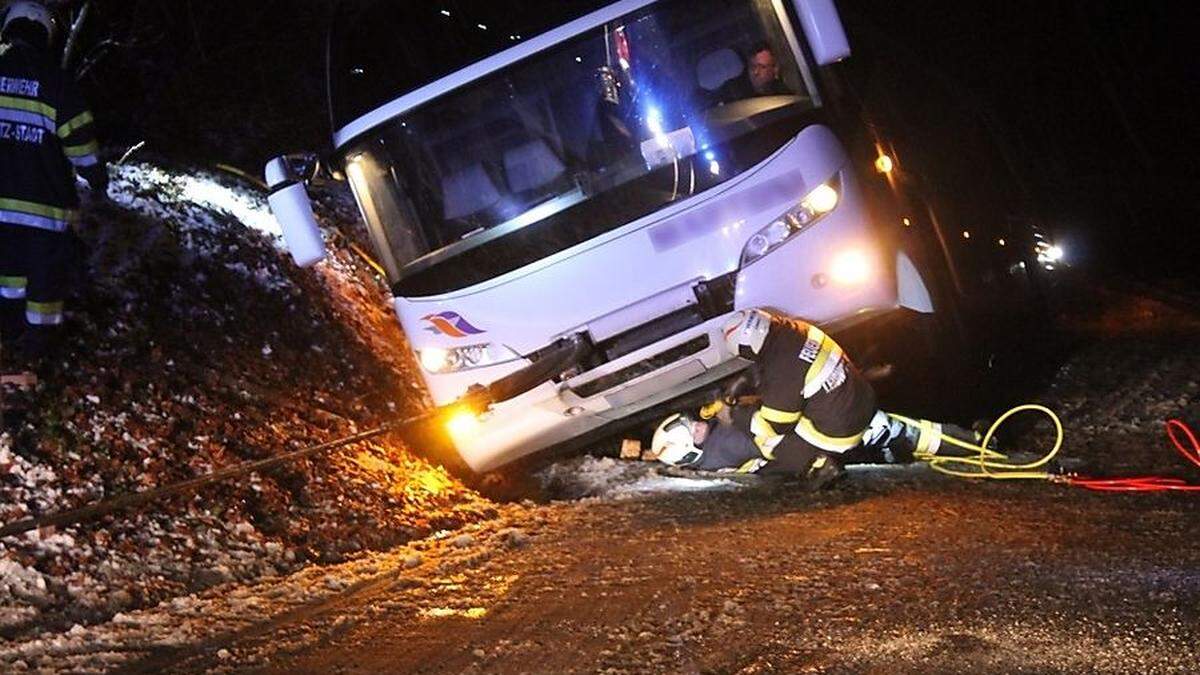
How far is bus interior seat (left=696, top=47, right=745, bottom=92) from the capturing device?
600 cm

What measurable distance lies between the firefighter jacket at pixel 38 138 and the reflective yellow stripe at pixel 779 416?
380 cm

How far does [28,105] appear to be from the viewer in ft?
18.0

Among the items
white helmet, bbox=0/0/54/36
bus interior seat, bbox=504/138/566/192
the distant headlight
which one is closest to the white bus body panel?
bus interior seat, bbox=504/138/566/192

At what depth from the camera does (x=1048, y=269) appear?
9.80 metres

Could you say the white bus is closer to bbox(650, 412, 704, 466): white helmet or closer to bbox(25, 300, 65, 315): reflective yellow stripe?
bbox(650, 412, 704, 466): white helmet

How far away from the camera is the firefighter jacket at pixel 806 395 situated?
562cm

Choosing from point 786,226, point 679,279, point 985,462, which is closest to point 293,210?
point 679,279

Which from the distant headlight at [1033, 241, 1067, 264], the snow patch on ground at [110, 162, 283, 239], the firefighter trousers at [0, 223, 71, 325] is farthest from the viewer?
the distant headlight at [1033, 241, 1067, 264]

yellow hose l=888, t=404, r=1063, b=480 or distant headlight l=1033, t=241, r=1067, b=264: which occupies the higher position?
distant headlight l=1033, t=241, r=1067, b=264

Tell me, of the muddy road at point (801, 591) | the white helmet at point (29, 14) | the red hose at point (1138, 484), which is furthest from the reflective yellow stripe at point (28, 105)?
the red hose at point (1138, 484)

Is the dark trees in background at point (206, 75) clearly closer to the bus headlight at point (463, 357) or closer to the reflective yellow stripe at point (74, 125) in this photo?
the reflective yellow stripe at point (74, 125)

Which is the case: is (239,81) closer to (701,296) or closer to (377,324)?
(377,324)

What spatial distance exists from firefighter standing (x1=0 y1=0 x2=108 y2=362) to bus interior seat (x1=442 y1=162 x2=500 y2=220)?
1827 mm

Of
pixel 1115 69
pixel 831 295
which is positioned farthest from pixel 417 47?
pixel 1115 69
